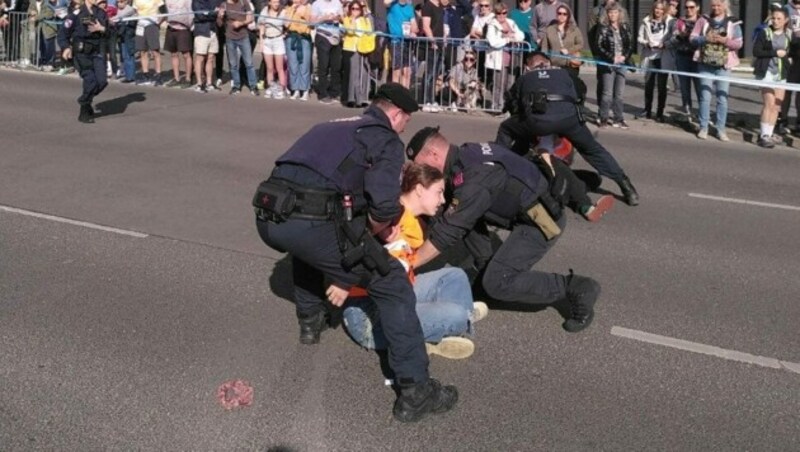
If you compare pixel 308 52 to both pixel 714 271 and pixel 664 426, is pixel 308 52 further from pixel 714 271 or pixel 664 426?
pixel 664 426

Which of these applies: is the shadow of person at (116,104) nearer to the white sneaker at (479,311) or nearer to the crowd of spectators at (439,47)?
the crowd of spectators at (439,47)

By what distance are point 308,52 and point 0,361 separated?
36.2ft

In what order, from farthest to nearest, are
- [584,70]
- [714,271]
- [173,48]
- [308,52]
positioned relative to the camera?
[584,70], [173,48], [308,52], [714,271]

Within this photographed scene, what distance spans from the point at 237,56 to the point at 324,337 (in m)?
11.5

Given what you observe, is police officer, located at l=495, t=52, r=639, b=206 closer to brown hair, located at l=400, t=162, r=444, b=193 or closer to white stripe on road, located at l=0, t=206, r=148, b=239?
brown hair, located at l=400, t=162, r=444, b=193

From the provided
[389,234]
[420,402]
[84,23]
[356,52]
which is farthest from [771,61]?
[420,402]

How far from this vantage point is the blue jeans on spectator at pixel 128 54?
57.1 ft

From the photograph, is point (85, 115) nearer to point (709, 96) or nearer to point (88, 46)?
point (88, 46)

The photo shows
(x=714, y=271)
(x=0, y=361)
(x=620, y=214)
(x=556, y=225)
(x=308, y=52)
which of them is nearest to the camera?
(x=0, y=361)

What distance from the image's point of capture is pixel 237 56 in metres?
16.2

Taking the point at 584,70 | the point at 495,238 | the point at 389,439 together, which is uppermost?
the point at 584,70

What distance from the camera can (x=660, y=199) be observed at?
9156 millimetres

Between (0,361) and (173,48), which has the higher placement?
(173,48)

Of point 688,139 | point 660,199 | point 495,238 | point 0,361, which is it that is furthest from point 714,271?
point 688,139
